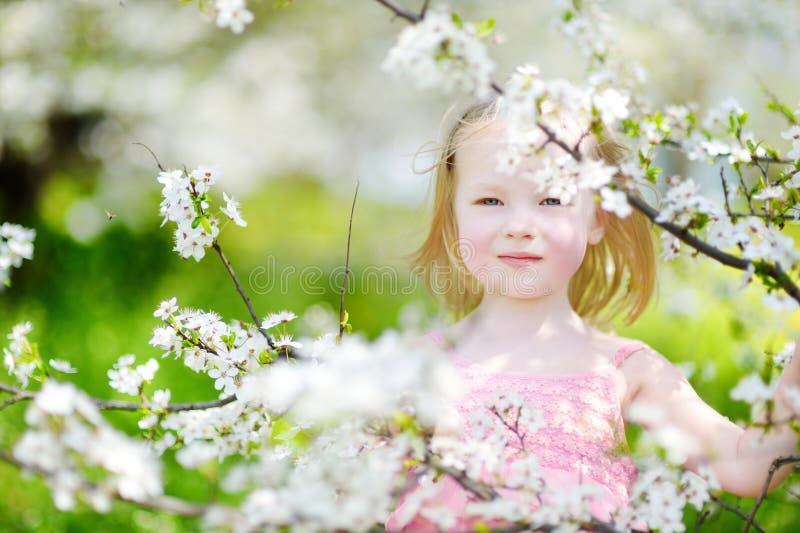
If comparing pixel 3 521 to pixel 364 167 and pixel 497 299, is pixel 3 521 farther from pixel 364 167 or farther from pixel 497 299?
pixel 364 167

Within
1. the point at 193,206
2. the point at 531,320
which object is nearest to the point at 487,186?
the point at 531,320

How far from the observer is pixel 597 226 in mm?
2605

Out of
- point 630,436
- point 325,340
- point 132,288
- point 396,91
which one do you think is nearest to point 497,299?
point 325,340

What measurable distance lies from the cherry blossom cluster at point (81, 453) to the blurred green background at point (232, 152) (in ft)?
5.45

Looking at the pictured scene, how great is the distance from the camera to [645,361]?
2.36m

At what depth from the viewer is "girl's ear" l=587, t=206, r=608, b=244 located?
8.49ft

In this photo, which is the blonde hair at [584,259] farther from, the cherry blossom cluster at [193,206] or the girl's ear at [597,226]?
the cherry blossom cluster at [193,206]

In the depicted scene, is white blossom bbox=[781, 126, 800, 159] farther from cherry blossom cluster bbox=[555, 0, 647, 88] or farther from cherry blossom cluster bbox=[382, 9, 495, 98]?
cherry blossom cluster bbox=[382, 9, 495, 98]

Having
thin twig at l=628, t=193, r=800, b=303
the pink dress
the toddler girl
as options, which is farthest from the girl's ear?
thin twig at l=628, t=193, r=800, b=303

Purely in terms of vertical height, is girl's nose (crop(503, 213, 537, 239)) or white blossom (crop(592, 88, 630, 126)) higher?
white blossom (crop(592, 88, 630, 126))

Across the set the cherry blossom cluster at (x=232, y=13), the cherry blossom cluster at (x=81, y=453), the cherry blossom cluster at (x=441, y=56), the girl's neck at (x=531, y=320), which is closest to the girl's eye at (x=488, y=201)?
the girl's neck at (x=531, y=320)

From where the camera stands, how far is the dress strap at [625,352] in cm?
237

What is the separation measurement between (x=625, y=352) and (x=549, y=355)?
24 cm

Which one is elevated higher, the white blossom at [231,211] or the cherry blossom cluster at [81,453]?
the cherry blossom cluster at [81,453]
